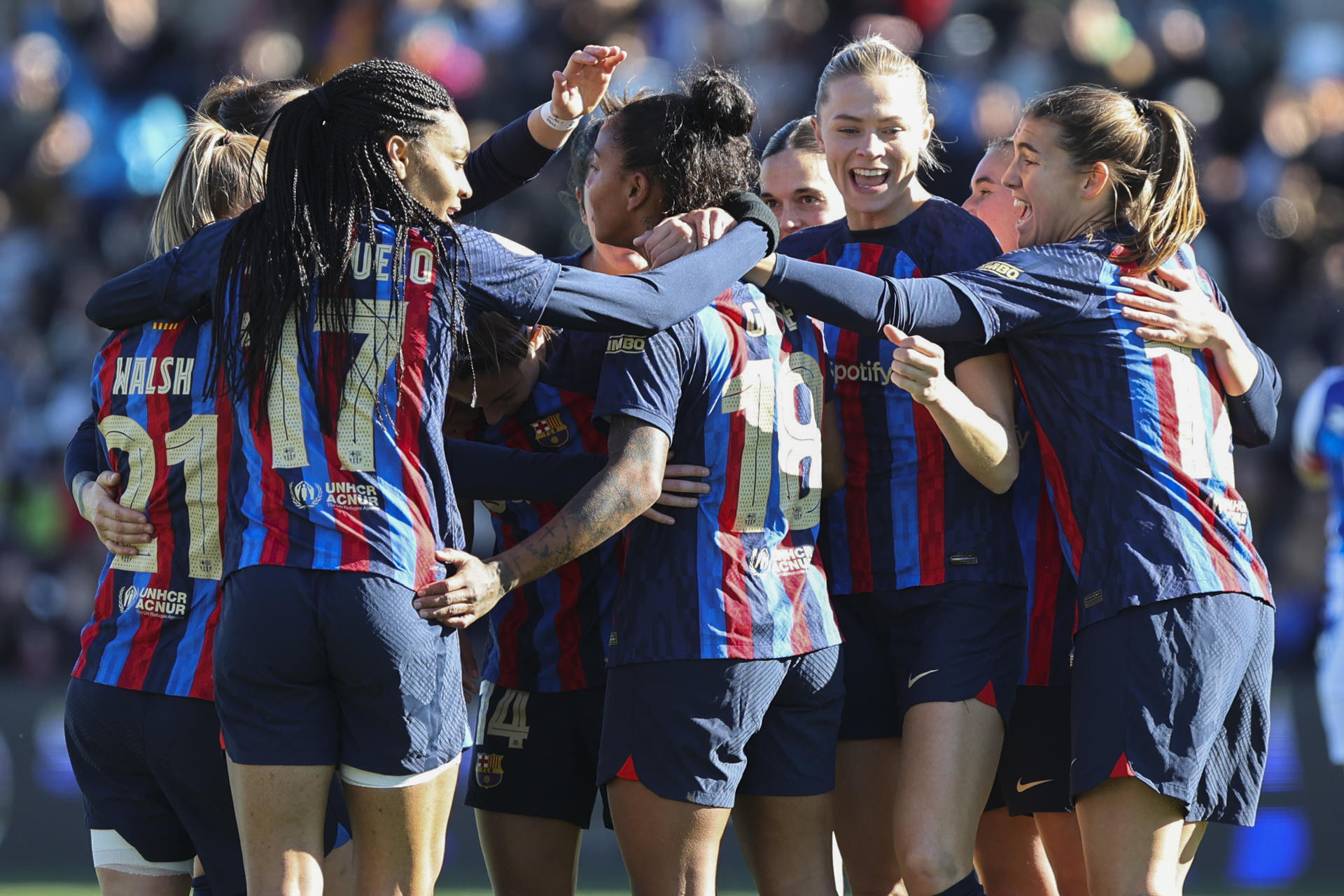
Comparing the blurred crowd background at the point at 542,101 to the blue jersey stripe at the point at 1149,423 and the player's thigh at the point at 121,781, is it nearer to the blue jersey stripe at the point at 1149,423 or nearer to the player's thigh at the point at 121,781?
the blue jersey stripe at the point at 1149,423

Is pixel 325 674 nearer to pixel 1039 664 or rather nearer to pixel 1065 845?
pixel 1039 664

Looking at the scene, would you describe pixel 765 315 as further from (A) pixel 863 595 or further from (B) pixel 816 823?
(B) pixel 816 823

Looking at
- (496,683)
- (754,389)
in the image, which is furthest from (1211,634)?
(496,683)

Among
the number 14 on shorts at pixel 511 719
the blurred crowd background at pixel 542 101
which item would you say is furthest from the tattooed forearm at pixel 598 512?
the blurred crowd background at pixel 542 101

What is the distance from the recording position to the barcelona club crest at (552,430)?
3771mm

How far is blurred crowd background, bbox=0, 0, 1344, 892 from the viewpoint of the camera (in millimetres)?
9094

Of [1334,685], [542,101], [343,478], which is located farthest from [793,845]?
[542,101]

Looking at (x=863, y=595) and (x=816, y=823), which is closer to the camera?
(x=816, y=823)

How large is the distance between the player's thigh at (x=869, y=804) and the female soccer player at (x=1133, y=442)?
1.84 feet

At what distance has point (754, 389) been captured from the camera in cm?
344

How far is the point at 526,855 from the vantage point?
3750 mm

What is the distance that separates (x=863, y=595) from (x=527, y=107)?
7.04m

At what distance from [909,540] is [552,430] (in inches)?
36.0

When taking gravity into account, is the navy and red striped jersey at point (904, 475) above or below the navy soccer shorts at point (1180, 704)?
above
